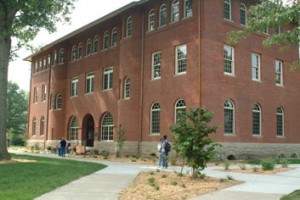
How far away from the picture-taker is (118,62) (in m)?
33.2

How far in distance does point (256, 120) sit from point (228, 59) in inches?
194

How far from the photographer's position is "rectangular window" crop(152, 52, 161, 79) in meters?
28.2

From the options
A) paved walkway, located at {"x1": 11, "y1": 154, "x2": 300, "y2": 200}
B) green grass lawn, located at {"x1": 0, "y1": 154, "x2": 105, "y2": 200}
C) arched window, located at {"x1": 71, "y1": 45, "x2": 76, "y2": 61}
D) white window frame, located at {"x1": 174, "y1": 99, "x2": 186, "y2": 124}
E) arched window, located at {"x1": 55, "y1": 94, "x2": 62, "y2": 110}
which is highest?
arched window, located at {"x1": 71, "y1": 45, "x2": 76, "y2": 61}

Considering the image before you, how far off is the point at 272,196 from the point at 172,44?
17.5 meters

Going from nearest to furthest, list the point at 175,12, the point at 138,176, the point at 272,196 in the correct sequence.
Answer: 1. the point at 272,196
2. the point at 138,176
3. the point at 175,12

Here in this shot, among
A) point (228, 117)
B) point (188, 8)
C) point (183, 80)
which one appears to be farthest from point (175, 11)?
point (228, 117)

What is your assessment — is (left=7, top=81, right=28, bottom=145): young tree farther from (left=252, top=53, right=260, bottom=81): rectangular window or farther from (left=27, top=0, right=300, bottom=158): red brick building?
(left=252, top=53, right=260, bottom=81): rectangular window

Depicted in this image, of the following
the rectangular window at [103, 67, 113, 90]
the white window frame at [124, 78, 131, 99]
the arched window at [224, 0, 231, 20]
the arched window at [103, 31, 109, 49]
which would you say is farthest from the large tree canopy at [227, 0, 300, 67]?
the arched window at [103, 31, 109, 49]

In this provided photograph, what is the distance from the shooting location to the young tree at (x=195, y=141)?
555 inches

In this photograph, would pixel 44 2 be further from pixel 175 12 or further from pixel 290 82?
pixel 290 82

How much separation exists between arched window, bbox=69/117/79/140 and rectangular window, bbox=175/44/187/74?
15509 millimetres

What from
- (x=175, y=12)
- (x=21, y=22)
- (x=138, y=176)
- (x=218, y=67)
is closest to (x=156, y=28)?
(x=175, y=12)

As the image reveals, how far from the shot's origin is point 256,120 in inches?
1104

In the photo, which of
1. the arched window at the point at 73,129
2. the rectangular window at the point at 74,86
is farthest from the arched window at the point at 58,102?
the arched window at the point at 73,129
